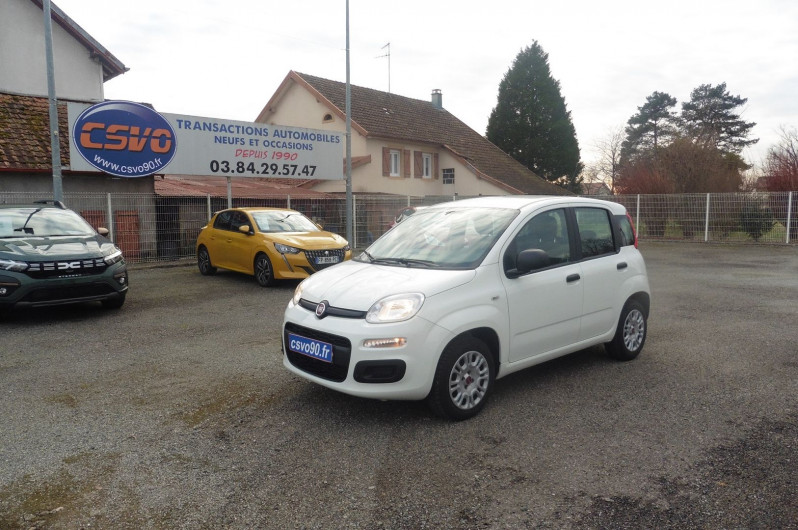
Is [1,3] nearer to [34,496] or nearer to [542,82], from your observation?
[34,496]

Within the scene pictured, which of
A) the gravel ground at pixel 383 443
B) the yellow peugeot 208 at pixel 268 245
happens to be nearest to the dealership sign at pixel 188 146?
the yellow peugeot 208 at pixel 268 245

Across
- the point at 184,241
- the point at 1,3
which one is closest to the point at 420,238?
the point at 184,241

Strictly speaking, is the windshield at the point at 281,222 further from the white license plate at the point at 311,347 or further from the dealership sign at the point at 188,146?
the white license plate at the point at 311,347

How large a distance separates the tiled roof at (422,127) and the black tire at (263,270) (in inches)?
816

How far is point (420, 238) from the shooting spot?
5.35 meters

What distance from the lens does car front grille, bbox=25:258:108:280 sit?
7.61 meters

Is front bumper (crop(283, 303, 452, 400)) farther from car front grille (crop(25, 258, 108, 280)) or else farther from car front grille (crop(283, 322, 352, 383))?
car front grille (crop(25, 258, 108, 280))

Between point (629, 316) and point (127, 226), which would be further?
point (127, 226)

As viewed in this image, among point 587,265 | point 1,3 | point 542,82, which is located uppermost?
point 542,82

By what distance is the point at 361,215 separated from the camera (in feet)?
66.4

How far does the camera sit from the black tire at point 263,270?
11.3m

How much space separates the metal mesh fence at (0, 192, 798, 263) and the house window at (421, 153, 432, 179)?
10.7 m

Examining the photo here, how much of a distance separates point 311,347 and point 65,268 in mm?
5067

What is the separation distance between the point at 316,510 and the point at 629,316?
399 centimetres
